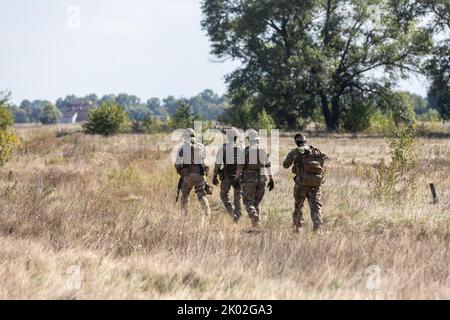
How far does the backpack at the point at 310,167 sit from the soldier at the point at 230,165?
1178mm

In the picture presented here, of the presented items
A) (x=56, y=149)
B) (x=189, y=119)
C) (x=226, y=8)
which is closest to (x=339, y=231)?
(x=56, y=149)

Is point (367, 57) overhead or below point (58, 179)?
overhead

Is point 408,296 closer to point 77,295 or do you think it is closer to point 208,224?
point 77,295

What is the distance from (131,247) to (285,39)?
34916mm

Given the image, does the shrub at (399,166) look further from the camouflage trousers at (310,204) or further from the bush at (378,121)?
the bush at (378,121)

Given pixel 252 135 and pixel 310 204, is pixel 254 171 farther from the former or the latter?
pixel 310 204

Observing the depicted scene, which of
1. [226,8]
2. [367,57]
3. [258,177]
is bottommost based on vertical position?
[258,177]

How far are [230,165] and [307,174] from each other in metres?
1.63

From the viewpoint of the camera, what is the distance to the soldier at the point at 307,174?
28.8 ft

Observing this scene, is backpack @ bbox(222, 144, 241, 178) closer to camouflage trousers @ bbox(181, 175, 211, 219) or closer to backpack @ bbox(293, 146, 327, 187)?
camouflage trousers @ bbox(181, 175, 211, 219)

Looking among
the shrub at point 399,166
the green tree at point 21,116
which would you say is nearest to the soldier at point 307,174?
the shrub at point 399,166

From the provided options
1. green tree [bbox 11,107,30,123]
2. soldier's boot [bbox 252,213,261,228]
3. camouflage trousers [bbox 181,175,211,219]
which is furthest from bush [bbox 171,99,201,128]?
green tree [bbox 11,107,30,123]

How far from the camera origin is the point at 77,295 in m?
5.09

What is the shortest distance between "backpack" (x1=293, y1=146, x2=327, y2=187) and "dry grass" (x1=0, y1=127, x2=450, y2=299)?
0.82 m
